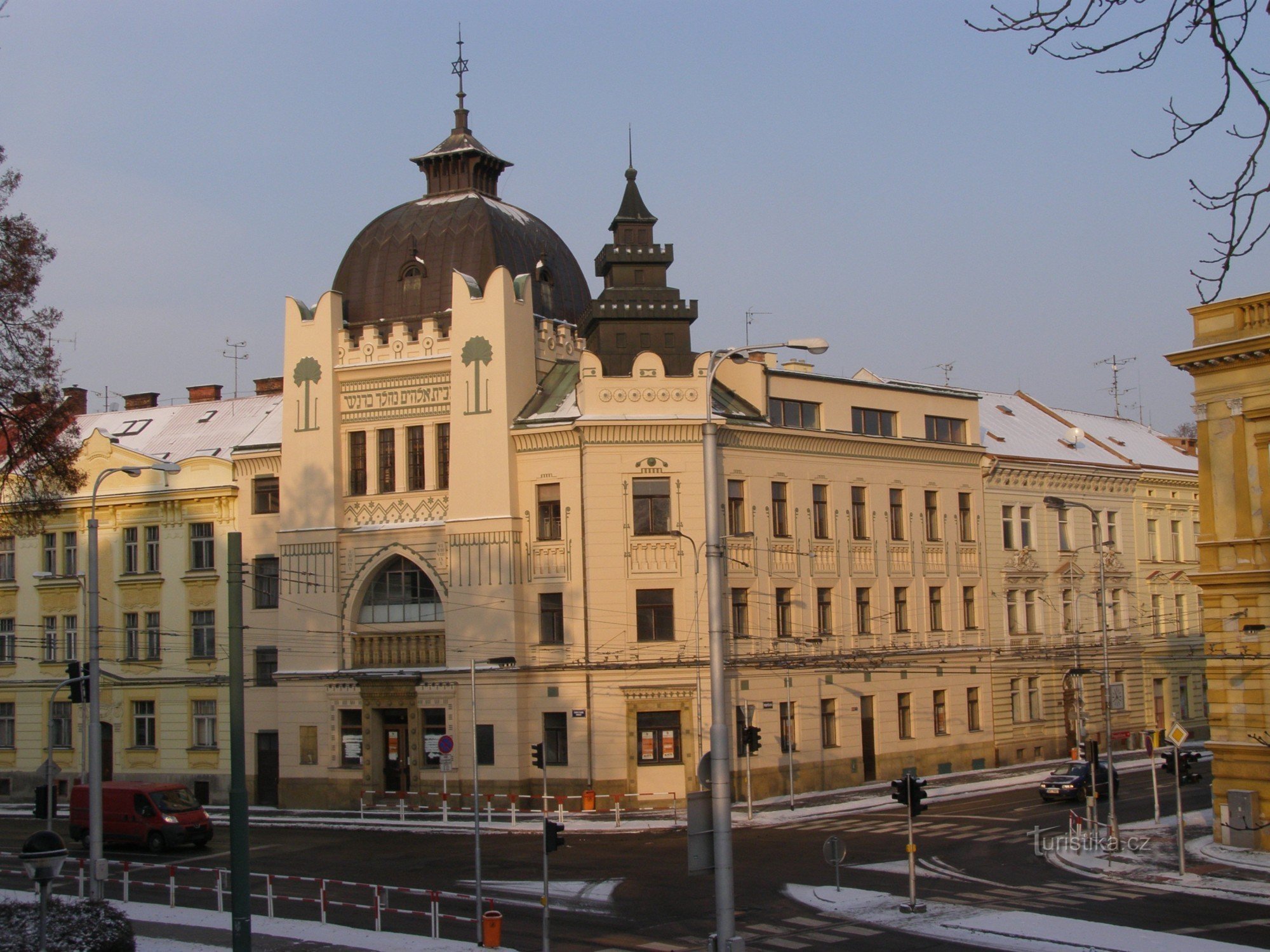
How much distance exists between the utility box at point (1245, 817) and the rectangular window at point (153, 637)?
3808 centimetres

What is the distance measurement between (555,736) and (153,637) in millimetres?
18321

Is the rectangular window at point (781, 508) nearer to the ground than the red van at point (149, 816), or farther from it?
farther from it

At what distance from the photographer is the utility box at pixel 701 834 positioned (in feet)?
54.3

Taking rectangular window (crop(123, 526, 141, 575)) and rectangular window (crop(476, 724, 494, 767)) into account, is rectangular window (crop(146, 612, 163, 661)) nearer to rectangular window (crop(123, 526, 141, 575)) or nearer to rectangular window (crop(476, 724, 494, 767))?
rectangular window (crop(123, 526, 141, 575))

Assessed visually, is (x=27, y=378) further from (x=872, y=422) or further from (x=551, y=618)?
(x=872, y=422)

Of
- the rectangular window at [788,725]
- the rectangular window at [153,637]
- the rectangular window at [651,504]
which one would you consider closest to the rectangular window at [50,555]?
the rectangular window at [153,637]

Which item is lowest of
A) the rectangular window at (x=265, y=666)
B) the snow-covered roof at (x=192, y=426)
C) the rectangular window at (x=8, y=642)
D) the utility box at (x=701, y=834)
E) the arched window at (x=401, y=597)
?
the utility box at (x=701, y=834)

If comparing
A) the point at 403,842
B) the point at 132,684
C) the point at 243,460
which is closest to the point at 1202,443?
the point at 403,842

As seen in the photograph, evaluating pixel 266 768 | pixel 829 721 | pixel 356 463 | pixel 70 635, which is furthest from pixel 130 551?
pixel 829 721

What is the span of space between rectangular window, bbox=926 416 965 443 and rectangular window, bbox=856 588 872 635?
6973mm

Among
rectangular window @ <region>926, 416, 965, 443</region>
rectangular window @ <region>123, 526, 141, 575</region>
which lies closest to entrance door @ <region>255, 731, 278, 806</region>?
rectangular window @ <region>123, 526, 141, 575</region>

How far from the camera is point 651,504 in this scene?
44750 mm

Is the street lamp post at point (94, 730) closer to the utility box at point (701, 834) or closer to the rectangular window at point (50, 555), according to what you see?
the utility box at point (701, 834)

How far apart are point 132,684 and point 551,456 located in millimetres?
20155
